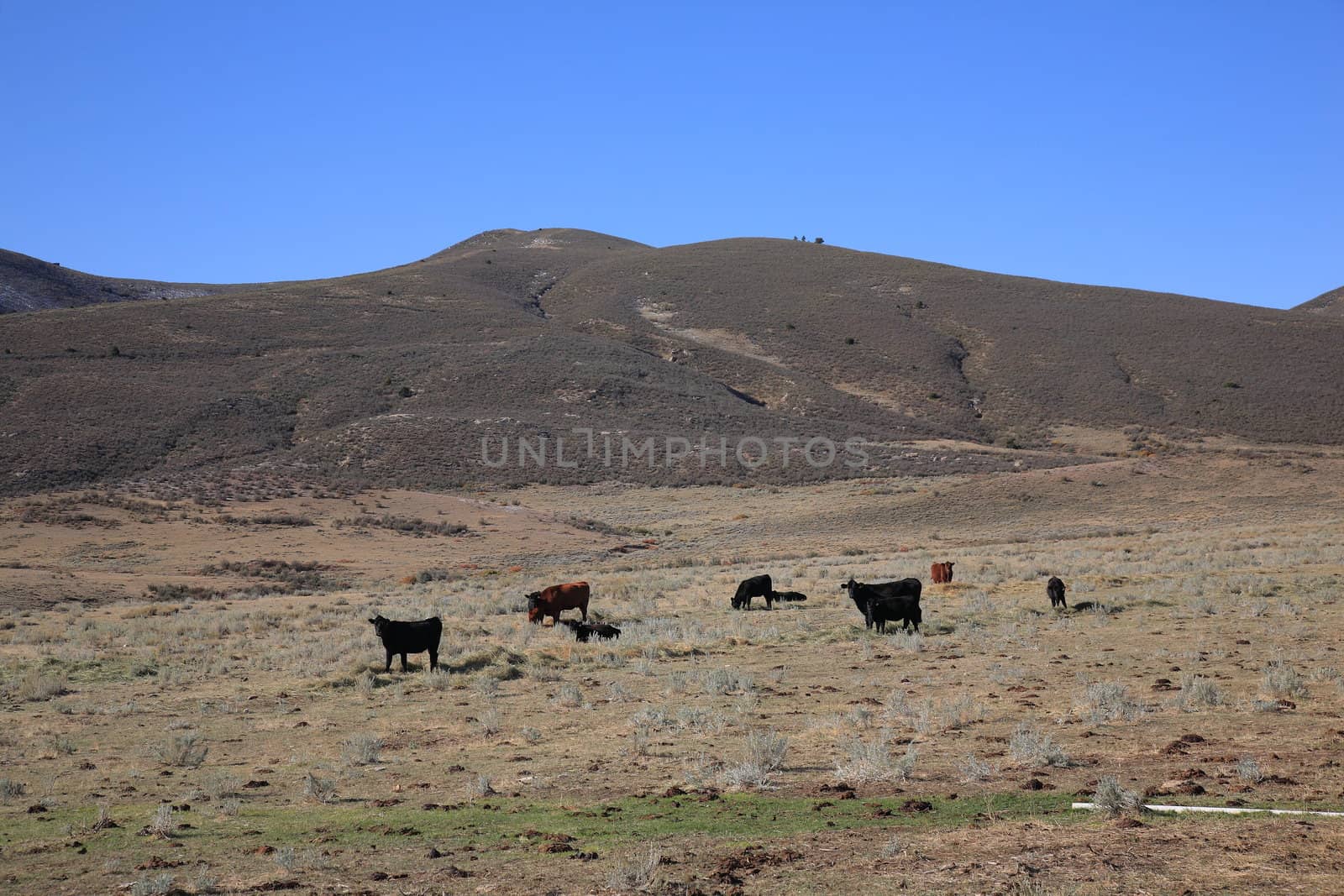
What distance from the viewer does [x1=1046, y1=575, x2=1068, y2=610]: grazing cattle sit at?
69.5ft

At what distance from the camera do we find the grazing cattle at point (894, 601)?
65.1ft

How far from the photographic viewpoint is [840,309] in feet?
385

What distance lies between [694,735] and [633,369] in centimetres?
7920

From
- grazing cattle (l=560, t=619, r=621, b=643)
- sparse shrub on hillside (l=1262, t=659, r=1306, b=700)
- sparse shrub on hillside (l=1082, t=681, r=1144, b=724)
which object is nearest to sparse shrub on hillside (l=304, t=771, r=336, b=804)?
sparse shrub on hillside (l=1082, t=681, r=1144, b=724)

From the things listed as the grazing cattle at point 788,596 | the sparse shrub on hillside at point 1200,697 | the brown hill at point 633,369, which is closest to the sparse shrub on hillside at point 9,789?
the sparse shrub on hillside at point 1200,697

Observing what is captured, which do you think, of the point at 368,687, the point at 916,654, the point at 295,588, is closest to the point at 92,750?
the point at 368,687

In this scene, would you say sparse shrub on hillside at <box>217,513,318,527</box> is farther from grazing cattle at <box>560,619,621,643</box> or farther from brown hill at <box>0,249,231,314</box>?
brown hill at <box>0,249,231,314</box>

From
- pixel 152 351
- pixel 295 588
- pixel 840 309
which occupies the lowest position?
pixel 295 588

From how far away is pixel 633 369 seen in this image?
90875 mm

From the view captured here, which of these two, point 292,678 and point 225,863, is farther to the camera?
point 292,678

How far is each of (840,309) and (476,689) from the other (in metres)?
105

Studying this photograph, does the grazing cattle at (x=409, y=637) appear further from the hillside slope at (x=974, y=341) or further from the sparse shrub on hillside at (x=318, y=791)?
the hillside slope at (x=974, y=341)

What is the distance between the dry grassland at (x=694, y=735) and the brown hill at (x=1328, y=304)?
15393cm

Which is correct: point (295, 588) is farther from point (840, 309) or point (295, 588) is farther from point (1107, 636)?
point (840, 309)
